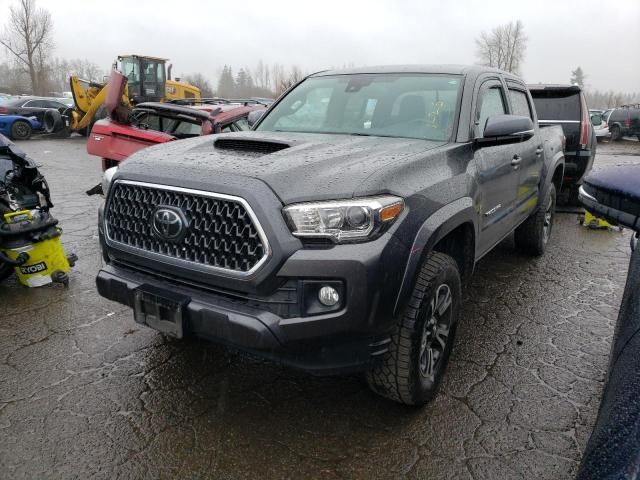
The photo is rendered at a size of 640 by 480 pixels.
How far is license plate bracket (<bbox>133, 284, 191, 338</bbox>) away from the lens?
2.27m

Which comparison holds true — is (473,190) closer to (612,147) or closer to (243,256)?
(243,256)

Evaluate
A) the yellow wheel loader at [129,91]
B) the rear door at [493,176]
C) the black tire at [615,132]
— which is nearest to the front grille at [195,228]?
the rear door at [493,176]

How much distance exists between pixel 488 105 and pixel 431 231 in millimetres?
1762

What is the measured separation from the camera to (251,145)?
2.79m

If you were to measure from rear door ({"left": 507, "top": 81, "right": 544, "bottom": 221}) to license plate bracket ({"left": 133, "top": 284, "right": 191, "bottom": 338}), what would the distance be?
2.96 m

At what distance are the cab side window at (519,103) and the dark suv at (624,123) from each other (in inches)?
824

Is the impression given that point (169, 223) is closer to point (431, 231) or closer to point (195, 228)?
point (195, 228)

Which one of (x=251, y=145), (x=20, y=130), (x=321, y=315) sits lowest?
(x=20, y=130)

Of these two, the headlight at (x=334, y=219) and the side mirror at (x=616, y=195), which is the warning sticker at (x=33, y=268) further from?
the side mirror at (x=616, y=195)

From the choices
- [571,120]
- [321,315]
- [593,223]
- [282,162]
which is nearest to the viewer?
[321,315]

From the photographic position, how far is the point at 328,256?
6.79ft

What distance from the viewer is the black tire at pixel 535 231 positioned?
511cm

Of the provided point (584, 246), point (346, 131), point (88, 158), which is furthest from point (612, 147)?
point (346, 131)

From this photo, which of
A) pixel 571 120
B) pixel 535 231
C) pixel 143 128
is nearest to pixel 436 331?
pixel 535 231
